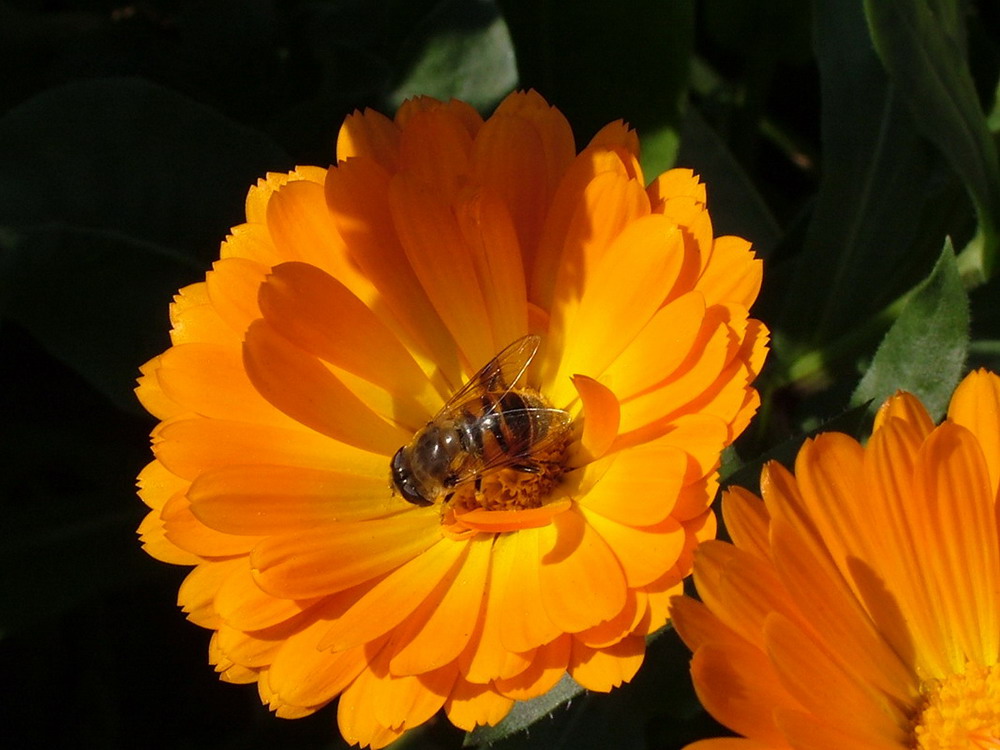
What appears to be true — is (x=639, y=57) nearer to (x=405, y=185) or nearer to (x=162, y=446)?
(x=405, y=185)

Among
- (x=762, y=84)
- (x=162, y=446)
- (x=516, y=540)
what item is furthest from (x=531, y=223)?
(x=762, y=84)

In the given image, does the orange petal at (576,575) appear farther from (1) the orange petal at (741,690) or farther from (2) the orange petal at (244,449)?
(2) the orange petal at (244,449)

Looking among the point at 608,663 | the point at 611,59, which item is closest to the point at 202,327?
the point at 608,663

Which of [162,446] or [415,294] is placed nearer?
[162,446]

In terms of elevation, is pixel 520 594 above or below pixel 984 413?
above

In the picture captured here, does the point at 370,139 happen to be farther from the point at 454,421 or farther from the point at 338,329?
the point at 454,421

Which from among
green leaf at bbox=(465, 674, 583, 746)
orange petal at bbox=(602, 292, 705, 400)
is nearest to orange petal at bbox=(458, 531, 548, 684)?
green leaf at bbox=(465, 674, 583, 746)

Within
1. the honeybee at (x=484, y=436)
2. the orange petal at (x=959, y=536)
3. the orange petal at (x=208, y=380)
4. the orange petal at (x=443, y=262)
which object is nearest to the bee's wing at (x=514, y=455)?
the honeybee at (x=484, y=436)
